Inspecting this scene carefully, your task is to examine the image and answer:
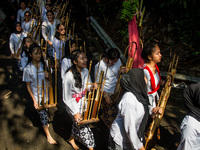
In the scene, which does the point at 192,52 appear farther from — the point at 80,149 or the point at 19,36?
the point at 19,36

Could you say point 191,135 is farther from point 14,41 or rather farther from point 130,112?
point 14,41

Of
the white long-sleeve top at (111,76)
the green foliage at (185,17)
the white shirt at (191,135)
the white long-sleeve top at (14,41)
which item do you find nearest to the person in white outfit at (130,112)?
the white shirt at (191,135)

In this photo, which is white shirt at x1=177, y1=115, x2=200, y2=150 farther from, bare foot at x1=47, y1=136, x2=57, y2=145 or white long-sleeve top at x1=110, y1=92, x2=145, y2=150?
bare foot at x1=47, y1=136, x2=57, y2=145

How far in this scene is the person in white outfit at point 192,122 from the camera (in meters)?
1.93

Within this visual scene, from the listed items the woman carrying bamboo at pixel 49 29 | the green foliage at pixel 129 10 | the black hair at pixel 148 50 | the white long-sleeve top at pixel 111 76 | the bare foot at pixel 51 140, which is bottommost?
the bare foot at pixel 51 140

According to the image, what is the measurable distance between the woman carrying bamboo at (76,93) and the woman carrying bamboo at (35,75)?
20.4 inches

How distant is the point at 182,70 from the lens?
4.39 m

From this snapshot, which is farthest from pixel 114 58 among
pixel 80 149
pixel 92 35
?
pixel 92 35

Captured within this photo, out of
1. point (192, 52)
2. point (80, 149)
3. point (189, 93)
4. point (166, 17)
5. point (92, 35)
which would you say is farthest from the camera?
point (92, 35)

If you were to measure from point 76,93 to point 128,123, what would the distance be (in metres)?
1.04

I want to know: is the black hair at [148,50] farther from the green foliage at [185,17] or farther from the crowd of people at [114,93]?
the green foliage at [185,17]

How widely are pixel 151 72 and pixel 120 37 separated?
3.41 meters

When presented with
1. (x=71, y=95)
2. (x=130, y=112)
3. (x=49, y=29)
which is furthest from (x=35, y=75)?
(x=49, y=29)

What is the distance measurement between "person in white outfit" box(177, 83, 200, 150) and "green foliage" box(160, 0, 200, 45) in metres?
3.38
